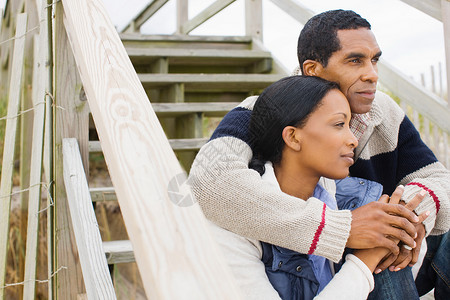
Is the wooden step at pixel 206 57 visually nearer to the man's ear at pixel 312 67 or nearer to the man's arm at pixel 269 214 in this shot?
the man's ear at pixel 312 67

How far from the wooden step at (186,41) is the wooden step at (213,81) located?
543 millimetres

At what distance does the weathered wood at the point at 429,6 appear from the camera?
7.12 ft

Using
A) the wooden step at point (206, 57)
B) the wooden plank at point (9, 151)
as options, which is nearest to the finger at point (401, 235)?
the wooden plank at point (9, 151)

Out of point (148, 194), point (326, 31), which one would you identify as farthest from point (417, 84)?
point (148, 194)

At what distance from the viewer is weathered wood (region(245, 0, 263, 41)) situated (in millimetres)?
4066

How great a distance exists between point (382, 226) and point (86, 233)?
813 millimetres

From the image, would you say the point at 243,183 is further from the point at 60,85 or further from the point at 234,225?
the point at 60,85

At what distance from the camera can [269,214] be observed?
1.04 metres

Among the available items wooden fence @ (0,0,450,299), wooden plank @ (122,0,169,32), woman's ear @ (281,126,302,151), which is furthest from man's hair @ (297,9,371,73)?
wooden plank @ (122,0,169,32)

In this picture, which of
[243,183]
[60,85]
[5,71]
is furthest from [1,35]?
[243,183]

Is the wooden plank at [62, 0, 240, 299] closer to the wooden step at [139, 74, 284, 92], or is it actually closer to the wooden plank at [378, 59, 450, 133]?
the wooden plank at [378, 59, 450, 133]

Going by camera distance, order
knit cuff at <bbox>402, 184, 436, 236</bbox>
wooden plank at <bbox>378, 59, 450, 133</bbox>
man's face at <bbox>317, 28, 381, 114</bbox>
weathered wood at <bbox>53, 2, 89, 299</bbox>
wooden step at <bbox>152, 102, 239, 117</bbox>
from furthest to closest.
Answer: wooden step at <bbox>152, 102, 239, 117</bbox> → wooden plank at <bbox>378, 59, 450, 133</bbox> → weathered wood at <bbox>53, 2, 89, 299</bbox> → man's face at <bbox>317, 28, 381, 114</bbox> → knit cuff at <bbox>402, 184, 436, 236</bbox>

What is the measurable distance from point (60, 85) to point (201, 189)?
A: 753mm

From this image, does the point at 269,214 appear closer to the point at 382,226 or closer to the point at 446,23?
the point at 382,226
